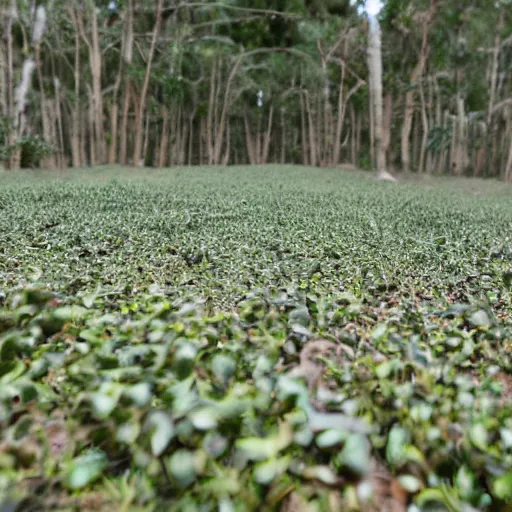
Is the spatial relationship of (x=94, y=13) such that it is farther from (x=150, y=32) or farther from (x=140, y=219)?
(x=140, y=219)

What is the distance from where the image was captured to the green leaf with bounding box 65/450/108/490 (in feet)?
3.03

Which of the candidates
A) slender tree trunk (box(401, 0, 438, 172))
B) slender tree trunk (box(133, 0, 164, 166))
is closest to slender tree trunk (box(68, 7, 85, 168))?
slender tree trunk (box(133, 0, 164, 166))

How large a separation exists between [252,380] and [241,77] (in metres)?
13.9

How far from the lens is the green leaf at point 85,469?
92cm

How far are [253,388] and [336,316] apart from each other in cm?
63

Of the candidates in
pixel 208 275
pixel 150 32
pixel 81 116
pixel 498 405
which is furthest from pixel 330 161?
pixel 498 405

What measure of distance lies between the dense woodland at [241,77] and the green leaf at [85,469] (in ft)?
32.0

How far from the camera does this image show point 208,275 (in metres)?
2.18

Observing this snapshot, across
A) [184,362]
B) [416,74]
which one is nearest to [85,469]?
[184,362]

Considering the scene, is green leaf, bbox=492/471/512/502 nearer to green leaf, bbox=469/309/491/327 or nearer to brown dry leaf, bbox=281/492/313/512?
brown dry leaf, bbox=281/492/313/512

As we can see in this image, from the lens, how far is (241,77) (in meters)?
13.8

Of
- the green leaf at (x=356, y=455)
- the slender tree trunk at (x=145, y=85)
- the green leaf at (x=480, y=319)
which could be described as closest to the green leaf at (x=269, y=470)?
the green leaf at (x=356, y=455)

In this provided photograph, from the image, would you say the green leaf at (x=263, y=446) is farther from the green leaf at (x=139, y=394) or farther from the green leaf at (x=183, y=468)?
the green leaf at (x=139, y=394)

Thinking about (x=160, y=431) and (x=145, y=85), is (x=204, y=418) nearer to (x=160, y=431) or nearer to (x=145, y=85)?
(x=160, y=431)
